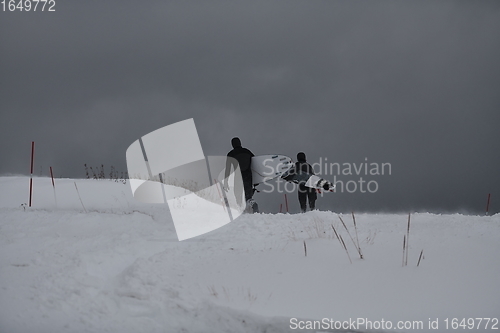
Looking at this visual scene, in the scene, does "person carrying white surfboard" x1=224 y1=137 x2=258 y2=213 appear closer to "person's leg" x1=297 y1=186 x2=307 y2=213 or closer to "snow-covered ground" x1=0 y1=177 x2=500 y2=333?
"person's leg" x1=297 y1=186 x2=307 y2=213

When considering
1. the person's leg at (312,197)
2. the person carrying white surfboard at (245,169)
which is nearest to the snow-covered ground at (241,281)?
the person carrying white surfboard at (245,169)

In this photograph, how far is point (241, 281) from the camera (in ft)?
14.9

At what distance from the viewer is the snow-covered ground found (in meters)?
3.75

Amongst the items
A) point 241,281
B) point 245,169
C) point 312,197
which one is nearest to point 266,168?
point 245,169

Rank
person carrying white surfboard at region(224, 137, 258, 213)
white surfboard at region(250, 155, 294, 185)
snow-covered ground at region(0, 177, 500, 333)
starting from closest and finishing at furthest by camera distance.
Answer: snow-covered ground at region(0, 177, 500, 333)
person carrying white surfboard at region(224, 137, 258, 213)
white surfboard at region(250, 155, 294, 185)

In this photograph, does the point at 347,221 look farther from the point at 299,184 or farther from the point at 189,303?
the point at 189,303

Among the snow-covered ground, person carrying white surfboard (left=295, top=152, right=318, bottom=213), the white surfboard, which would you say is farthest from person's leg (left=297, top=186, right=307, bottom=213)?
the snow-covered ground

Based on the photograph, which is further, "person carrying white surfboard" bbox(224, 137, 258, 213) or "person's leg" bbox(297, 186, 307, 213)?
"person's leg" bbox(297, 186, 307, 213)

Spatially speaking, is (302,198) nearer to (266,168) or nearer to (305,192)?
(305,192)

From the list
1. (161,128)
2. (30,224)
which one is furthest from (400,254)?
(161,128)

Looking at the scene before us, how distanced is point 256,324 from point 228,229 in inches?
160

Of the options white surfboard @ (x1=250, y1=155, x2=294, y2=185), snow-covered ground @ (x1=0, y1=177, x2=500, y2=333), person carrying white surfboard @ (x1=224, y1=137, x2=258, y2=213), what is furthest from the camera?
white surfboard @ (x1=250, y1=155, x2=294, y2=185)

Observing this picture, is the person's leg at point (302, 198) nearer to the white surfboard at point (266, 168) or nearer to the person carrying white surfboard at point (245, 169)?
the white surfboard at point (266, 168)

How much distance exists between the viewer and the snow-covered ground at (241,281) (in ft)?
12.3
